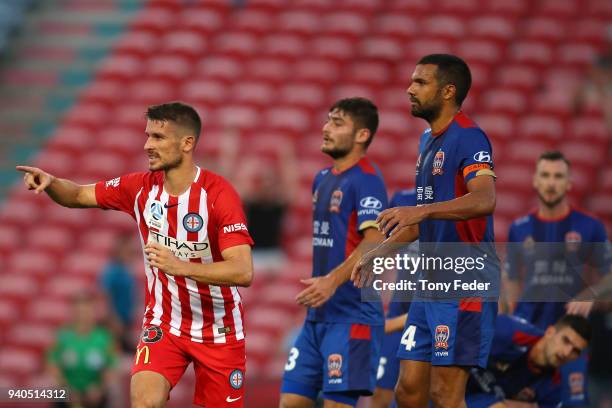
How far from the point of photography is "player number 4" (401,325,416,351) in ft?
22.1

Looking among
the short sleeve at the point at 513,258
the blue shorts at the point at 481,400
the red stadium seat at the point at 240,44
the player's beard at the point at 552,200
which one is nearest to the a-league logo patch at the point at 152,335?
the blue shorts at the point at 481,400

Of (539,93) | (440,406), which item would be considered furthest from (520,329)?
(539,93)

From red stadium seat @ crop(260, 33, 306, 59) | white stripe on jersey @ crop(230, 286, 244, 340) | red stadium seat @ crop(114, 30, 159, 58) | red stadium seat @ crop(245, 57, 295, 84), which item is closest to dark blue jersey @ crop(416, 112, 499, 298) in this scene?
white stripe on jersey @ crop(230, 286, 244, 340)

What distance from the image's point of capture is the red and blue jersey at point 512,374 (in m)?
7.86

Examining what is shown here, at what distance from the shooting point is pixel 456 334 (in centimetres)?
652

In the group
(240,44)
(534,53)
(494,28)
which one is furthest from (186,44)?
(534,53)

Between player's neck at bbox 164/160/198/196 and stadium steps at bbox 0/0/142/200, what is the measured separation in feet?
31.6

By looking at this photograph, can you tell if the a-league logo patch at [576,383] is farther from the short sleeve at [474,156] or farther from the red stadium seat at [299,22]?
the red stadium seat at [299,22]

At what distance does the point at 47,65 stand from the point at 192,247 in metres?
11.2

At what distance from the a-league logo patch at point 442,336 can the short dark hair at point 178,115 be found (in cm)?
178

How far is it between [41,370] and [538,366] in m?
6.82

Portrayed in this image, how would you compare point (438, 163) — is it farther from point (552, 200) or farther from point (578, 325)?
point (552, 200)

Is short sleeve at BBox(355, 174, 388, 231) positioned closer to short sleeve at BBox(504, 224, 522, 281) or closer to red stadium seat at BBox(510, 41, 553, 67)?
short sleeve at BBox(504, 224, 522, 281)

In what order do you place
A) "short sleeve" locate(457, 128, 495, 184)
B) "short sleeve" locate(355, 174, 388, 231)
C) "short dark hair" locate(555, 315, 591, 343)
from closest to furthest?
"short sleeve" locate(457, 128, 495, 184), "short sleeve" locate(355, 174, 388, 231), "short dark hair" locate(555, 315, 591, 343)
